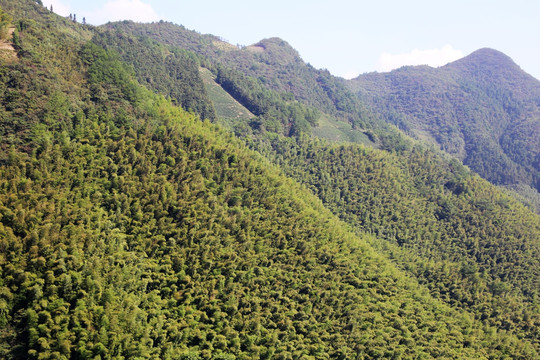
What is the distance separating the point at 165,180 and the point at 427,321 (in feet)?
181

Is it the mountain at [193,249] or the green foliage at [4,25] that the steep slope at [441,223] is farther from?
the green foliage at [4,25]

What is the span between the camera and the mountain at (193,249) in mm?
52281

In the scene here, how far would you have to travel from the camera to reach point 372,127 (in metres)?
199

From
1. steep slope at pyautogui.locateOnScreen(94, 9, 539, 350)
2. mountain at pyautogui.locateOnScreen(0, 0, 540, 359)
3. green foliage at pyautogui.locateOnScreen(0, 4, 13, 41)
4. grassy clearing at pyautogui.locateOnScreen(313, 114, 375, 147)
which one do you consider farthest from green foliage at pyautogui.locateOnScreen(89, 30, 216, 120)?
grassy clearing at pyautogui.locateOnScreen(313, 114, 375, 147)

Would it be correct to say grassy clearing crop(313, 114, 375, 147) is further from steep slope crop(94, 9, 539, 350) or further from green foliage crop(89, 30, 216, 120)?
green foliage crop(89, 30, 216, 120)

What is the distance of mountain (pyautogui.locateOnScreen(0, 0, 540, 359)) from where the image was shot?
52.3 m

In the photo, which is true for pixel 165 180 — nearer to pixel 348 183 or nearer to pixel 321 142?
pixel 348 183

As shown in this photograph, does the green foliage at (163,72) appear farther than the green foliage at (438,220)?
Yes

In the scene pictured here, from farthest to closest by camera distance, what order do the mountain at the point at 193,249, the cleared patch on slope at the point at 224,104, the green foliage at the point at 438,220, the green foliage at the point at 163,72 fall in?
the cleared patch on slope at the point at 224,104 → the green foliage at the point at 163,72 → the green foliage at the point at 438,220 → the mountain at the point at 193,249

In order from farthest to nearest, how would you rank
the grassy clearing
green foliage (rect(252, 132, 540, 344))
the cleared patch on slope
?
the grassy clearing → the cleared patch on slope → green foliage (rect(252, 132, 540, 344))

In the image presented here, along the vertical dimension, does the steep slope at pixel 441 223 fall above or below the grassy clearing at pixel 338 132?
below

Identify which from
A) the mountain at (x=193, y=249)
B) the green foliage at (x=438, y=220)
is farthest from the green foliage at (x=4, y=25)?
the green foliage at (x=438, y=220)

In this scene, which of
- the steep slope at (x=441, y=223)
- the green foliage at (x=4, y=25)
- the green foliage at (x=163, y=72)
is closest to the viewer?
the green foliage at (x=4, y=25)

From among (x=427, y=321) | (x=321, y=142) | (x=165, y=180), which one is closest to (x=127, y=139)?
(x=165, y=180)
